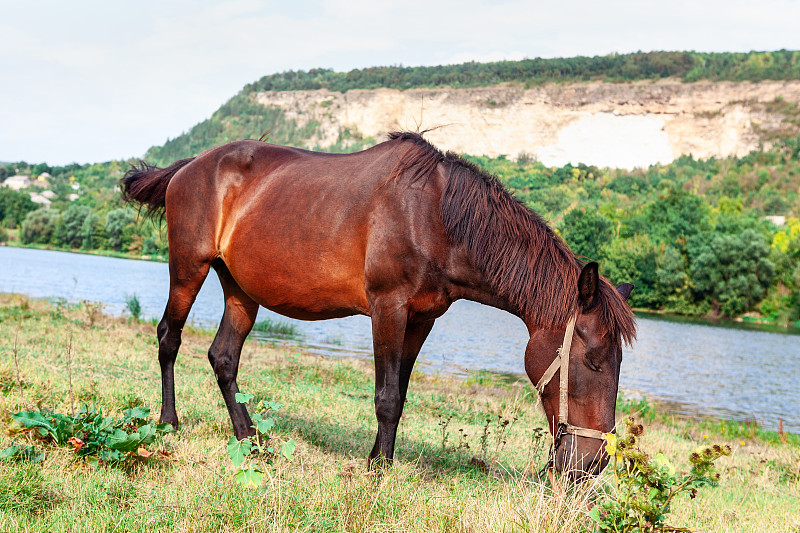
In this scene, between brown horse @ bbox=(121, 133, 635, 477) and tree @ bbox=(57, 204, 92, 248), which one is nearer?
brown horse @ bbox=(121, 133, 635, 477)

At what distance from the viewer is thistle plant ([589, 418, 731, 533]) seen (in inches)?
95.3

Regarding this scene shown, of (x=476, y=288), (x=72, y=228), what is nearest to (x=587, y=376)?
(x=476, y=288)

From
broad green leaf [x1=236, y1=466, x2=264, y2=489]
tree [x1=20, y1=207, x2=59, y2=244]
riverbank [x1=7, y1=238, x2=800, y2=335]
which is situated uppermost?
broad green leaf [x1=236, y1=466, x2=264, y2=489]

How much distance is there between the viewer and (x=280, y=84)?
162250 mm

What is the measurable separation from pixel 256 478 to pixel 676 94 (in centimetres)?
13808

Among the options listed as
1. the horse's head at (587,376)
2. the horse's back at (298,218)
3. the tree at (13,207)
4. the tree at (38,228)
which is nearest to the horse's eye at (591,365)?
the horse's head at (587,376)

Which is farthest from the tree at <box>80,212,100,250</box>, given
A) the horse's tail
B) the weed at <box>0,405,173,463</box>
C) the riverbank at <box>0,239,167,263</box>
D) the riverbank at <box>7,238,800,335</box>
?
the weed at <box>0,405,173,463</box>

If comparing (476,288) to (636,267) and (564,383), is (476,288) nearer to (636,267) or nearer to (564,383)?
(564,383)

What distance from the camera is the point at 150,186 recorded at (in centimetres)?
593

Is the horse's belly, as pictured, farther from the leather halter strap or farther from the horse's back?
the leather halter strap

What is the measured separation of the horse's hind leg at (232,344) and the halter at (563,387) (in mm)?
2484

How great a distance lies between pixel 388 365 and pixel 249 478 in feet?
4.27

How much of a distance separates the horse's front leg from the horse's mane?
633mm

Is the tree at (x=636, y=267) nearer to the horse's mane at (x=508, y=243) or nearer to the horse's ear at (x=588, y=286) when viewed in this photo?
the horse's mane at (x=508, y=243)
